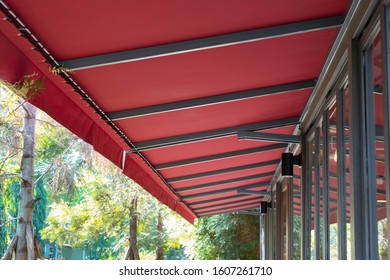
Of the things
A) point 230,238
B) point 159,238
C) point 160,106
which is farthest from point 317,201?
point 159,238

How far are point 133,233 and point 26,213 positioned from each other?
806cm

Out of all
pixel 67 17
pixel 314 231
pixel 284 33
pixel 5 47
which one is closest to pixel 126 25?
pixel 67 17

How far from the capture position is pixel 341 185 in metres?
4.51

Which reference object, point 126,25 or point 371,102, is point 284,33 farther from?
point 126,25

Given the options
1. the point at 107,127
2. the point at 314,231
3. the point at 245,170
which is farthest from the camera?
the point at 245,170

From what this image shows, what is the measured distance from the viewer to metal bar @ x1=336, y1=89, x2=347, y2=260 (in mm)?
4434

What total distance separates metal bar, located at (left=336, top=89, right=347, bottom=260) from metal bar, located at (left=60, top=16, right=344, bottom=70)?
889mm

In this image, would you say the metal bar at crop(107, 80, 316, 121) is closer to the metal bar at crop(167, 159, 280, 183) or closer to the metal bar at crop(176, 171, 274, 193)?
the metal bar at crop(167, 159, 280, 183)

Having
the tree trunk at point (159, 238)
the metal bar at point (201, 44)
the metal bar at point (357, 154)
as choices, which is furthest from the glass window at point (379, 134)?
the tree trunk at point (159, 238)

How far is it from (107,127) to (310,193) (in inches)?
89.0

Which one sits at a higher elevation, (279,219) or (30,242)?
(279,219)

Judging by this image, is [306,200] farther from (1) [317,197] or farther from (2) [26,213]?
(2) [26,213]

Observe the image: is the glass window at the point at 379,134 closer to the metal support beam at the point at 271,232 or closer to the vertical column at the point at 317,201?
the vertical column at the point at 317,201

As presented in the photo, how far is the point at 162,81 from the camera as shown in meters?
4.34
